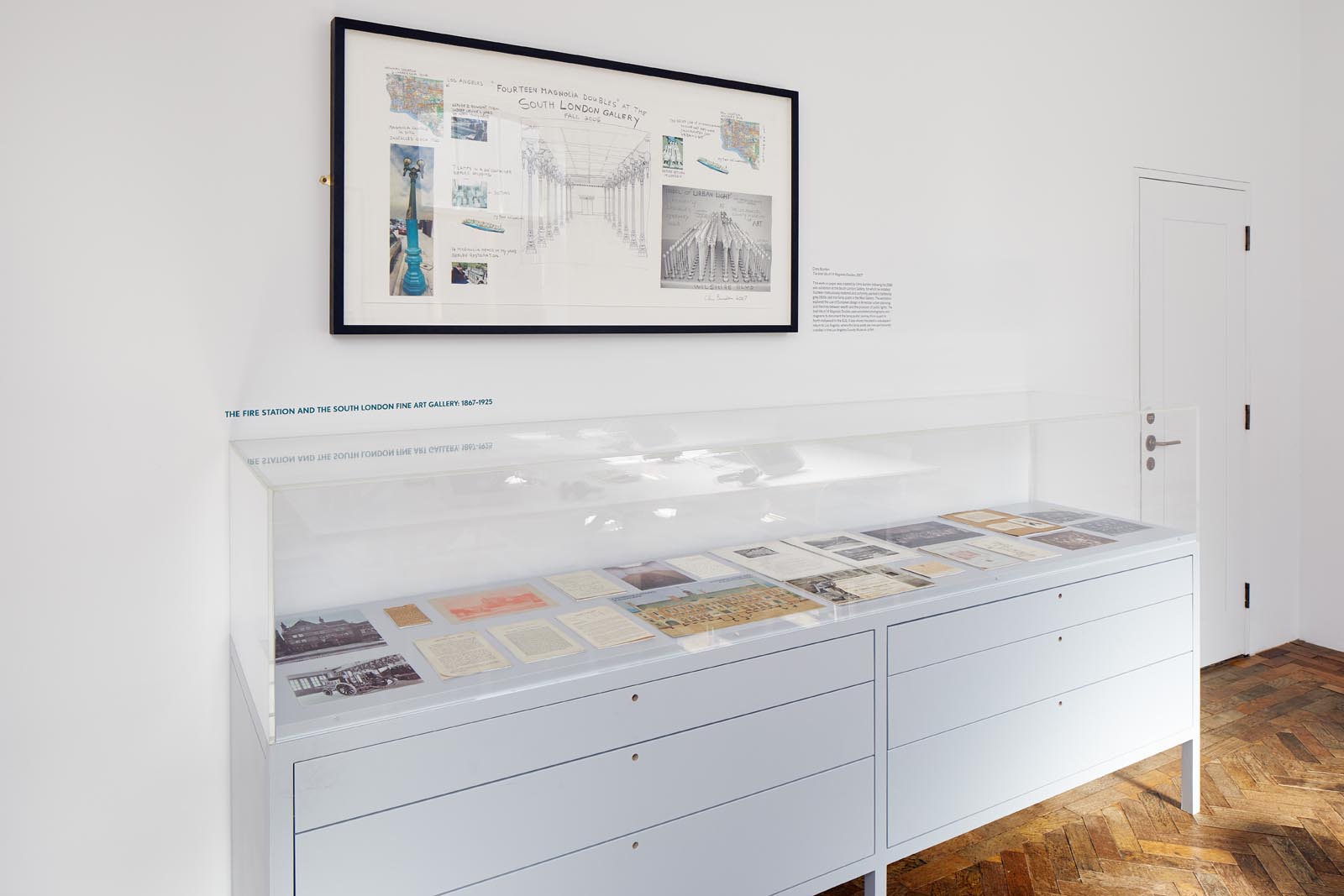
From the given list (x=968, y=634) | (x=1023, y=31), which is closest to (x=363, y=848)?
(x=968, y=634)

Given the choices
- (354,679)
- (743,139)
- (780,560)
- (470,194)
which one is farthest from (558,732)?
(743,139)

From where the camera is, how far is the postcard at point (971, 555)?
256 cm

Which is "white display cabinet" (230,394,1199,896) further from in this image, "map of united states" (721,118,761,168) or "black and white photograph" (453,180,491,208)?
"map of united states" (721,118,761,168)

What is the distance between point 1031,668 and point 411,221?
194 centimetres

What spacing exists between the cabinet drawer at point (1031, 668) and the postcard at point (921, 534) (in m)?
0.34

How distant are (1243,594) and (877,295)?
248cm

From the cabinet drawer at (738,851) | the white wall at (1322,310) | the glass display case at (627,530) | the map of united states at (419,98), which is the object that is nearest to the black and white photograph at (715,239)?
the glass display case at (627,530)

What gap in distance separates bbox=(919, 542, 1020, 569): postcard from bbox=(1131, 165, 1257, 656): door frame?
4.19ft

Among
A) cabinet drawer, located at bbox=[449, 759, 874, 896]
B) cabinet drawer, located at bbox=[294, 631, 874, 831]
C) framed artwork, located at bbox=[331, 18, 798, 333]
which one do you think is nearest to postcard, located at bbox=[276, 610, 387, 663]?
cabinet drawer, located at bbox=[294, 631, 874, 831]

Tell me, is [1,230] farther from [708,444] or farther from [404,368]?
[708,444]

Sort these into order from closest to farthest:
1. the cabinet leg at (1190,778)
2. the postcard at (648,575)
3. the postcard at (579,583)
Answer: the postcard at (579,583), the postcard at (648,575), the cabinet leg at (1190,778)

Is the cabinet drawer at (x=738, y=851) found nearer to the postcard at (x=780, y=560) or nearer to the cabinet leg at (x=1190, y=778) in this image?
the postcard at (x=780, y=560)

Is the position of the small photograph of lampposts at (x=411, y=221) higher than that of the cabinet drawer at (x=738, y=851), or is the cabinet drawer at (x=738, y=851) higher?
the small photograph of lampposts at (x=411, y=221)

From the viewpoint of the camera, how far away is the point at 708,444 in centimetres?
222
